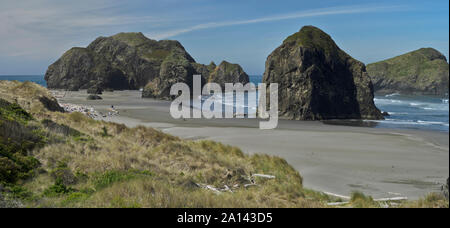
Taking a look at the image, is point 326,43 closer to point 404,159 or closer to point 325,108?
point 325,108

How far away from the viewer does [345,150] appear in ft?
72.2

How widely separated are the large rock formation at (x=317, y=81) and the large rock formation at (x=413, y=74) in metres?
64.1

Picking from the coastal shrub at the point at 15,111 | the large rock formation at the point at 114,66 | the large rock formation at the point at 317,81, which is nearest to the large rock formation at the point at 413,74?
the large rock formation at the point at 114,66

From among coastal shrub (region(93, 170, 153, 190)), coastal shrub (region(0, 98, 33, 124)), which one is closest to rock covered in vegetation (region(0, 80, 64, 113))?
coastal shrub (region(0, 98, 33, 124))

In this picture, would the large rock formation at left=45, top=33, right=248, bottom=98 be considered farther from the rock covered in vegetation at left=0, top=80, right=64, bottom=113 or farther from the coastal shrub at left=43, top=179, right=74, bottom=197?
the coastal shrub at left=43, top=179, right=74, bottom=197

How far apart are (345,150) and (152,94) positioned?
57461mm

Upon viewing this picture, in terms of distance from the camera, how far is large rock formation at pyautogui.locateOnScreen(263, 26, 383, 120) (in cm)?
4081

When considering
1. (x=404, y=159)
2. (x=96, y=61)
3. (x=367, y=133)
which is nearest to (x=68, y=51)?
(x=96, y=61)

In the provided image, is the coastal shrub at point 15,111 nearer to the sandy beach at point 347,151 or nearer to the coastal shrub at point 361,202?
the sandy beach at point 347,151

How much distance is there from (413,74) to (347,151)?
102589 millimetres

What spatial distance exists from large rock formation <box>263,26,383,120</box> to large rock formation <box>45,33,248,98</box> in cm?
4239

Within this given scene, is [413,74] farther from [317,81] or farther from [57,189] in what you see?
[57,189]

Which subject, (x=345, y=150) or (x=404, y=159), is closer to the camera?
(x=404, y=159)

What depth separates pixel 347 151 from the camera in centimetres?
2170
